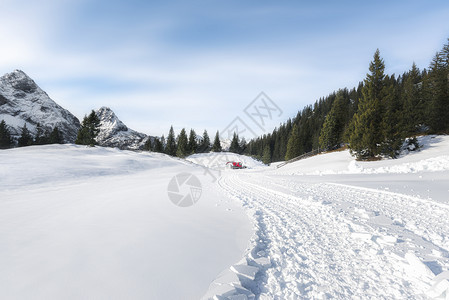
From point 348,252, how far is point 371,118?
25.5 metres

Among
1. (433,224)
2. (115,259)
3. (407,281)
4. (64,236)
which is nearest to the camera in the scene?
(407,281)

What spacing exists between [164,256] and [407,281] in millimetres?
2822

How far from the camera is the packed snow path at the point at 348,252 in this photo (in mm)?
2059

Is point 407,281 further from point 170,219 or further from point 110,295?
point 170,219

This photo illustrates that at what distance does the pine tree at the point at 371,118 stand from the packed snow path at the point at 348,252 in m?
20.0

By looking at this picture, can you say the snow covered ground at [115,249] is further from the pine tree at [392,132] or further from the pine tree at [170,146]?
the pine tree at [170,146]

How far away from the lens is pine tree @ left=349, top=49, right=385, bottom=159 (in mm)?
22016

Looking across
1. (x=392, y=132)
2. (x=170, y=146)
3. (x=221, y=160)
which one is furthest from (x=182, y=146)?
(x=392, y=132)

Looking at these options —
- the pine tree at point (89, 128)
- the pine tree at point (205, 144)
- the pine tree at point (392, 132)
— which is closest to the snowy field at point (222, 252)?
the pine tree at point (392, 132)

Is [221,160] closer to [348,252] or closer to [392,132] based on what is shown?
[392,132]

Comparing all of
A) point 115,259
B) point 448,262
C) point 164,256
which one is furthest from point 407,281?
point 115,259

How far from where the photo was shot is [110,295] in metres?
1.80

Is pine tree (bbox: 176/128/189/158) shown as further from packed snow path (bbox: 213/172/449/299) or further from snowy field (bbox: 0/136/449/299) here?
packed snow path (bbox: 213/172/449/299)

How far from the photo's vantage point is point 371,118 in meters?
22.7
